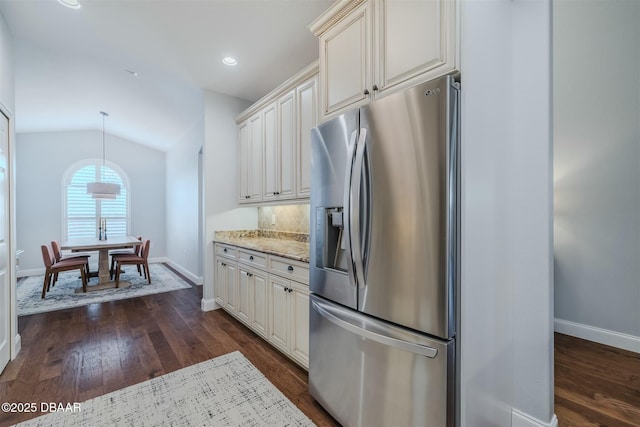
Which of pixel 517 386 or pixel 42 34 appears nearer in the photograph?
pixel 517 386

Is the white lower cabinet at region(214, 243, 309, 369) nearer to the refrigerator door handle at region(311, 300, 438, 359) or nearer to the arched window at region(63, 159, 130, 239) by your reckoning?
the refrigerator door handle at region(311, 300, 438, 359)

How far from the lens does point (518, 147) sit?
1.55 m

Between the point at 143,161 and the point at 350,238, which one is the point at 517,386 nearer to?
the point at 350,238

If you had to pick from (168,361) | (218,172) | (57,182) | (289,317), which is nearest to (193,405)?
(168,361)

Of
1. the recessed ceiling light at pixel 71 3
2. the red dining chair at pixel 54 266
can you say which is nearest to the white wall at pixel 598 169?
the recessed ceiling light at pixel 71 3

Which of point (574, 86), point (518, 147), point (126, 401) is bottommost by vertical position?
point (126, 401)

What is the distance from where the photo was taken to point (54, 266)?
13.9 feet

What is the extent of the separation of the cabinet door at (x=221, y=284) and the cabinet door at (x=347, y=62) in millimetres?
2393

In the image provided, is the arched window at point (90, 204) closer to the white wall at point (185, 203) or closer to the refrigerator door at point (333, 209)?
the white wall at point (185, 203)

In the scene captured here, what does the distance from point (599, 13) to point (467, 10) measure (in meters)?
2.58

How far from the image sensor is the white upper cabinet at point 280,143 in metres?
2.60

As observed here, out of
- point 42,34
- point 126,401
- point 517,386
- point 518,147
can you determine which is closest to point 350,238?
point 518,147

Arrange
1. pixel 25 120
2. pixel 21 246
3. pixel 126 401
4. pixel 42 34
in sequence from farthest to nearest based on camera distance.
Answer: pixel 21 246 < pixel 25 120 < pixel 42 34 < pixel 126 401

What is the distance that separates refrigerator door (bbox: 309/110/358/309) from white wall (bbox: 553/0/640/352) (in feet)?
8.83
